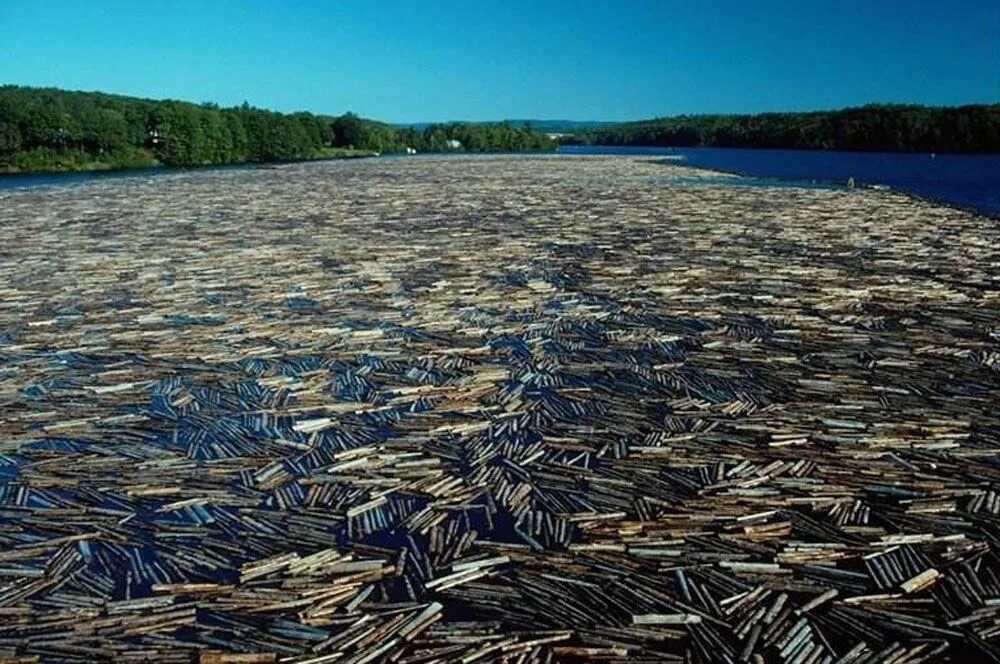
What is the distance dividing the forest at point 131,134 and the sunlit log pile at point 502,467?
91.6m

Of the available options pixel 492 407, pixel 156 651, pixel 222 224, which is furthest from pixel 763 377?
pixel 222 224

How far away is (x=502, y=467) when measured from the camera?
23.6ft

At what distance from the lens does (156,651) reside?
456 cm

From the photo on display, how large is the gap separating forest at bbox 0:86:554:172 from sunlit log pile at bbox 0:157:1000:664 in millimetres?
91583

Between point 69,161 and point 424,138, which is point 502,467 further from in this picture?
point 424,138

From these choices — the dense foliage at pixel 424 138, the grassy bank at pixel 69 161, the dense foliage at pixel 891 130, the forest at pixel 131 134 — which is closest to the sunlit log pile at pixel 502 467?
the grassy bank at pixel 69 161

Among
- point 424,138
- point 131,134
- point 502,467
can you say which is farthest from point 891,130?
point 502,467

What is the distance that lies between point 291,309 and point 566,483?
27.1ft

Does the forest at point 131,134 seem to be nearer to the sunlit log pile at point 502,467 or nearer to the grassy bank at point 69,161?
the grassy bank at point 69,161

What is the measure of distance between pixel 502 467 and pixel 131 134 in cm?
11842

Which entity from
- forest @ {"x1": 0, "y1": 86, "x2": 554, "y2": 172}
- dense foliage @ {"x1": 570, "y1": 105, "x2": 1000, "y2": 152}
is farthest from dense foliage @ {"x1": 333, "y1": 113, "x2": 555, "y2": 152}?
dense foliage @ {"x1": 570, "y1": 105, "x2": 1000, "y2": 152}

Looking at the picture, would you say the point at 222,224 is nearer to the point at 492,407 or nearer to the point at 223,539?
the point at 492,407

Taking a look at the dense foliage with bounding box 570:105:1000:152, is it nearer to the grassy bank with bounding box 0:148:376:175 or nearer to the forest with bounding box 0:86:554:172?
the forest with bounding box 0:86:554:172

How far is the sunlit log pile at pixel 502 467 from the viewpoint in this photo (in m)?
4.80
